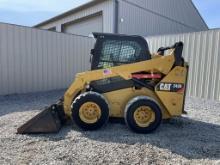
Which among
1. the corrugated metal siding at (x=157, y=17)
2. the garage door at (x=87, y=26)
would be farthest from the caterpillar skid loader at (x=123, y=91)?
the garage door at (x=87, y=26)

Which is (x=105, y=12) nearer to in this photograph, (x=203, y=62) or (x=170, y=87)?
(x=203, y=62)

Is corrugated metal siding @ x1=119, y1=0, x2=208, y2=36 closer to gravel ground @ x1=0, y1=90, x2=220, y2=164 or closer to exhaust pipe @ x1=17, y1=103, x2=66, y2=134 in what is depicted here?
gravel ground @ x1=0, y1=90, x2=220, y2=164

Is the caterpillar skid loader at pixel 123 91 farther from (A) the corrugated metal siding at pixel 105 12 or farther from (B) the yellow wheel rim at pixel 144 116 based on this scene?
(A) the corrugated metal siding at pixel 105 12

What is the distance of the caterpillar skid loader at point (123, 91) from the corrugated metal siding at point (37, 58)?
527 centimetres

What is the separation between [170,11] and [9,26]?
11.9 m

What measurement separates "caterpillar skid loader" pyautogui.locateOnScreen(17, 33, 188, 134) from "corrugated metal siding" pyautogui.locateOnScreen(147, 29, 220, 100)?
168 inches

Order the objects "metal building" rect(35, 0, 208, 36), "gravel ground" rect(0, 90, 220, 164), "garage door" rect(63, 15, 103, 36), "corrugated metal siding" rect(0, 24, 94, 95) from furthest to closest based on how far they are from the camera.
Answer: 1. "garage door" rect(63, 15, 103, 36)
2. "metal building" rect(35, 0, 208, 36)
3. "corrugated metal siding" rect(0, 24, 94, 95)
4. "gravel ground" rect(0, 90, 220, 164)

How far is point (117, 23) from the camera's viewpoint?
47.7 feet

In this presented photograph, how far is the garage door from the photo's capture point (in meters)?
15.9

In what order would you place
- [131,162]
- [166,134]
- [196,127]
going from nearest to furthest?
[131,162], [166,134], [196,127]

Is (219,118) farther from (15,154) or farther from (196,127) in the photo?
(15,154)

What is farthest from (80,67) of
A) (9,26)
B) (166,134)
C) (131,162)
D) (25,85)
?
(131,162)

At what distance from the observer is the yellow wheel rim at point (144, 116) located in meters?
5.01

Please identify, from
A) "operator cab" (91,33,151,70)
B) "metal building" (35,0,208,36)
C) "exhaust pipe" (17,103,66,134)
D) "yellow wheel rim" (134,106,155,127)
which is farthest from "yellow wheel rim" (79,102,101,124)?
"metal building" (35,0,208,36)
